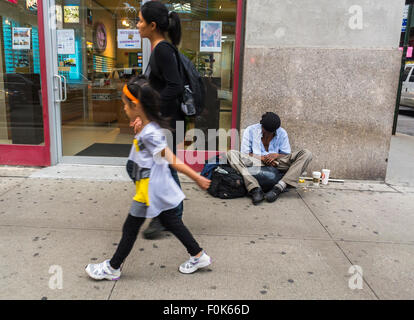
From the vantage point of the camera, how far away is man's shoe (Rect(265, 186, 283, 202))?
14.0ft

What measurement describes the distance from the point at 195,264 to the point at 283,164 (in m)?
2.27

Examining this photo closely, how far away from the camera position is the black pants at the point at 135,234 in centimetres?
250

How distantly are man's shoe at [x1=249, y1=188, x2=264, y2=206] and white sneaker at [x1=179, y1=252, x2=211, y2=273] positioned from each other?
1.60 meters

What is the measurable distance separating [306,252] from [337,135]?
252 cm

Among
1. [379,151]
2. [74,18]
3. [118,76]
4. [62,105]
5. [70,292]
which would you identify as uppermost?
[74,18]

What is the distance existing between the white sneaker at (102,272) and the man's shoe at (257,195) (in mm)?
2011

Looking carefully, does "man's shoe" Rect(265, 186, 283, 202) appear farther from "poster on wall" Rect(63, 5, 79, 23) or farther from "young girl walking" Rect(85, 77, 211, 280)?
"poster on wall" Rect(63, 5, 79, 23)

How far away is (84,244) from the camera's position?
312cm

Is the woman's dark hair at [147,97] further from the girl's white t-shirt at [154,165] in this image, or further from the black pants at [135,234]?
the black pants at [135,234]

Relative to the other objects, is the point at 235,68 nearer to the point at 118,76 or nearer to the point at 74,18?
the point at 118,76

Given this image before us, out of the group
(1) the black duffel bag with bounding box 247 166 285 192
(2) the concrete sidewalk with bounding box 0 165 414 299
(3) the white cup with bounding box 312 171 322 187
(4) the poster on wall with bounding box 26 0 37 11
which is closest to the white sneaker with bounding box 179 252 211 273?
(2) the concrete sidewalk with bounding box 0 165 414 299

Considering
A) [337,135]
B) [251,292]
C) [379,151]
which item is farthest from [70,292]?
[379,151]

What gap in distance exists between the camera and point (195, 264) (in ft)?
8.89

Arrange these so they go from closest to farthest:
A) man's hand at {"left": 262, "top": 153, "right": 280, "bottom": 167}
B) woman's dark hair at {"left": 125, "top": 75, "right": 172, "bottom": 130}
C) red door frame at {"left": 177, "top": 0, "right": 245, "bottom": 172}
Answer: woman's dark hair at {"left": 125, "top": 75, "right": 172, "bottom": 130}, man's hand at {"left": 262, "top": 153, "right": 280, "bottom": 167}, red door frame at {"left": 177, "top": 0, "right": 245, "bottom": 172}
